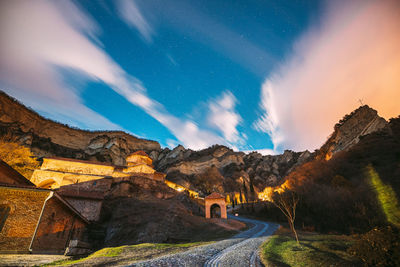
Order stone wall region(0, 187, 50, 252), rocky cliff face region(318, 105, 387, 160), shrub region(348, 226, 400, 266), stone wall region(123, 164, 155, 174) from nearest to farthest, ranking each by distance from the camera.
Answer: shrub region(348, 226, 400, 266), stone wall region(0, 187, 50, 252), stone wall region(123, 164, 155, 174), rocky cliff face region(318, 105, 387, 160)

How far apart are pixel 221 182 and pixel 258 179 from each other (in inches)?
765

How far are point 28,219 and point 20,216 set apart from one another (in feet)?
1.53

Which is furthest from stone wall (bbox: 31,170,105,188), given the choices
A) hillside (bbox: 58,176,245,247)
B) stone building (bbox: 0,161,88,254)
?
stone building (bbox: 0,161,88,254)

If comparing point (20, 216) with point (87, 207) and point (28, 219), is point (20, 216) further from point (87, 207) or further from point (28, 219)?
point (87, 207)

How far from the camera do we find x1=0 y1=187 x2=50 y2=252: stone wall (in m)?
10.5

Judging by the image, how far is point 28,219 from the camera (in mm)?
11383

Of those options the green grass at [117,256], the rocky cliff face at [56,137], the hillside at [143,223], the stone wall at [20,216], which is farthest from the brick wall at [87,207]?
the rocky cliff face at [56,137]

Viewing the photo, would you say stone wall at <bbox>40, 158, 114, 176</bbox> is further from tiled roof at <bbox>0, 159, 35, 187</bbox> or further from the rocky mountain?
tiled roof at <bbox>0, 159, 35, 187</bbox>

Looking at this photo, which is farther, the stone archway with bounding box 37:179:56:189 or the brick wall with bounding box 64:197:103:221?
the stone archway with bounding box 37:179:56:189

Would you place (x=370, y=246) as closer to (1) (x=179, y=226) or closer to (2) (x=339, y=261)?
(2) (x=339, y=261)

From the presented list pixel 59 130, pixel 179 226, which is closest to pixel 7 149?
pixel 179 226

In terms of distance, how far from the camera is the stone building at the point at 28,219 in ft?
35.0

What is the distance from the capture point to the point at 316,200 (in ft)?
91.0

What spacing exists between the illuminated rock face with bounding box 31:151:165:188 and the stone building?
72.4ft
